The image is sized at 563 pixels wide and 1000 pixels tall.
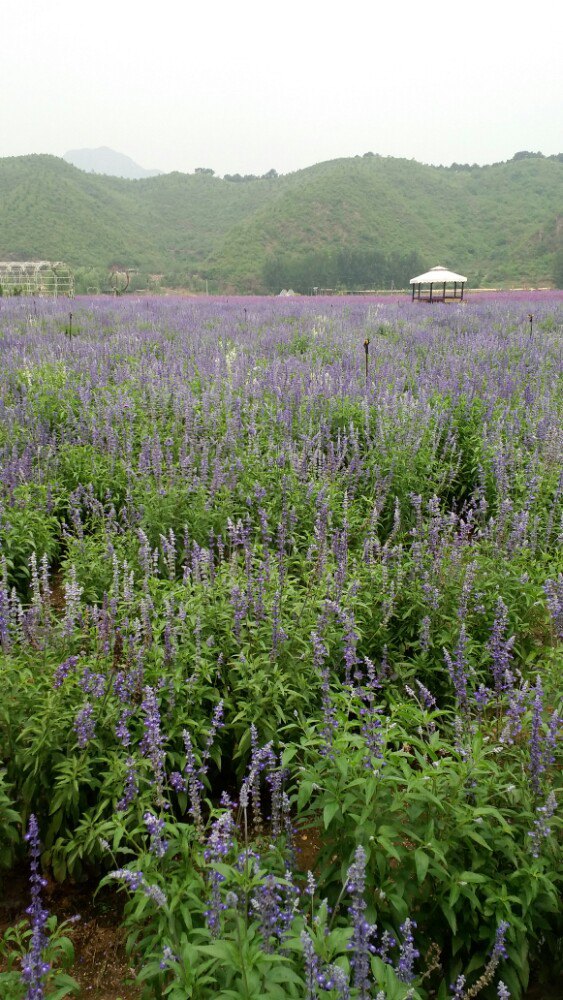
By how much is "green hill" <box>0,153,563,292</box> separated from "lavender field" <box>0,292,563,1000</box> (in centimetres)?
5045

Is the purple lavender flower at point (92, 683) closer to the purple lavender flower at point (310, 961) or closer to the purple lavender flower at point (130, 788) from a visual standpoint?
the purple lavender flower at point (130, 788)

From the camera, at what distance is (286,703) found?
351 centimetres

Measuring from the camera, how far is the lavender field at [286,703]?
2.23 m

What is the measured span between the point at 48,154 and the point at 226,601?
93.2m

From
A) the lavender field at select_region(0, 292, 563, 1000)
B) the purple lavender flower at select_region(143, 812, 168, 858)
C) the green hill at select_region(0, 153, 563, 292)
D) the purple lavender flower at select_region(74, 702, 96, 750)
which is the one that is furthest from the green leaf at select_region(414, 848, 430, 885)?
the green hill at select_region(0, 153, 563, 292)

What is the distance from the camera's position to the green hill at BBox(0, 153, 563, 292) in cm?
5772

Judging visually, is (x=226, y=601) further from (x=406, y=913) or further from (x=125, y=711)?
(x=406, y=913)

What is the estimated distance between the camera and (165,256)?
74.3 m

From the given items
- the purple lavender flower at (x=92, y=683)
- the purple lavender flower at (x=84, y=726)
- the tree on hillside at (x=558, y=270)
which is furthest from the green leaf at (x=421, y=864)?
the tree on hillside at (x=558, y=270)

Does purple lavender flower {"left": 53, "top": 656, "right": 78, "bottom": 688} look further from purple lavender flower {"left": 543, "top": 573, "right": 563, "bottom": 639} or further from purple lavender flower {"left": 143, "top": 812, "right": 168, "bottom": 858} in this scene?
purple lavender flower {"left": 543, "top": 573, "right": 563, "bottom": 639}

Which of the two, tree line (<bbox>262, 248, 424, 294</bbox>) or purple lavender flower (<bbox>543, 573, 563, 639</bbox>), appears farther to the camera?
tree line (<bbox>262, 248, 424, 294</bbox>)

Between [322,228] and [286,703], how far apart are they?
69454 millimetres

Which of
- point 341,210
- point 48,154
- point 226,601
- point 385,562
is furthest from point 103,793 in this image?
point 48,154

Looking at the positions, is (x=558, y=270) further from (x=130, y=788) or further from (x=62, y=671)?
(x=130, y=788)
